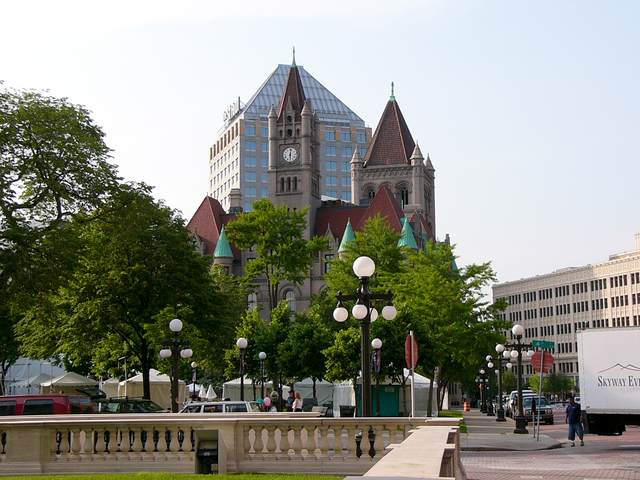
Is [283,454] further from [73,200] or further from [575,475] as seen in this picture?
[73,200]

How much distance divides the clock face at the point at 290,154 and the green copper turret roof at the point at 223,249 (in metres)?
12.9

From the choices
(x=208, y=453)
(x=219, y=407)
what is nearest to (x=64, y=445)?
(x=208, y=453)

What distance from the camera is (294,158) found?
435 feet

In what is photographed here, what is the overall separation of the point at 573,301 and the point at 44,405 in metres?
135

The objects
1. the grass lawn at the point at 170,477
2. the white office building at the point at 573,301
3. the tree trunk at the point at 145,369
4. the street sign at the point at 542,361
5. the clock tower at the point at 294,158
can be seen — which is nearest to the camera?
the grass lawn at the point at 170,477

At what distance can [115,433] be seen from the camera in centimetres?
1802

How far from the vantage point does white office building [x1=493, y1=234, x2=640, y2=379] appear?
474 ft

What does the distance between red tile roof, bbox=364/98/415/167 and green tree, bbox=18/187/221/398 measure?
91.6 m

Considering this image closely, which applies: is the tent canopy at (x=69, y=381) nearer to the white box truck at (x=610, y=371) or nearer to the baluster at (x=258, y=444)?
the white box truck at (x=610, y=371)

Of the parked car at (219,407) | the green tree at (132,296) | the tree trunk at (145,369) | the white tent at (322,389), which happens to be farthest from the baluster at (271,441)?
the white tent at (322,389)

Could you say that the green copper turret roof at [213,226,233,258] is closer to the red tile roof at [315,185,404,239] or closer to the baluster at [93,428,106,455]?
the red tile roof at [315,185,404,239]

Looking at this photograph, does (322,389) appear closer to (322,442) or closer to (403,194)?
(322,442)

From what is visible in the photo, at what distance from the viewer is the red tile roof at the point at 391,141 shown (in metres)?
147

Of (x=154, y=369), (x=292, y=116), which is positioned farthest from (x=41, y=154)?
(x=292, y=116)
